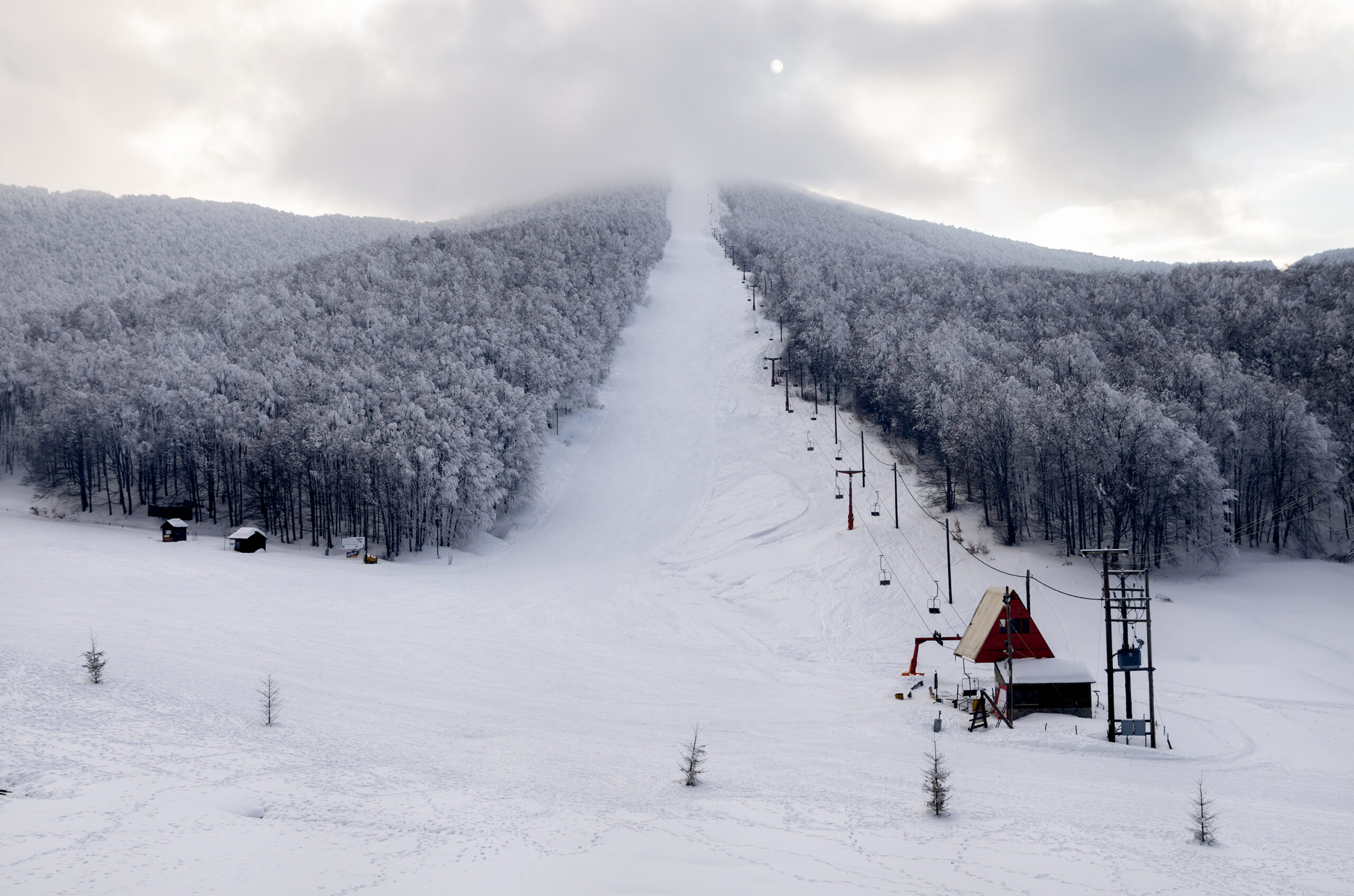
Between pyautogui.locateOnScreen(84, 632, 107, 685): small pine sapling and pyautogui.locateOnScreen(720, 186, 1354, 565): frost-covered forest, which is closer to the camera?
pyautogui.locateOnScreen(84, 632, 107, 685): small pine sapling

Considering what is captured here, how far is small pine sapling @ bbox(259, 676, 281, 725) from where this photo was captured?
21.8 metres

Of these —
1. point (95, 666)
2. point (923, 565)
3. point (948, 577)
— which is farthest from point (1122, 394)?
point (95, 666)

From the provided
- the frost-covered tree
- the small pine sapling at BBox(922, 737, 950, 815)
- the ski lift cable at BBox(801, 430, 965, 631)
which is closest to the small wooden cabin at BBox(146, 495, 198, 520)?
the frost-covered tree

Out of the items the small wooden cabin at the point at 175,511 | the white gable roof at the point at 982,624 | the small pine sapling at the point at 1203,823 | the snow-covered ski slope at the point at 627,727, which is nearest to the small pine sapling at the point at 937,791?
the snow-covered ski slope at the point at 627,727

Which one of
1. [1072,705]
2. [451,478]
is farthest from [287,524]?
[1072,705]

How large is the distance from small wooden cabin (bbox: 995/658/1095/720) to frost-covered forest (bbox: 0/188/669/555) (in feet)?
129

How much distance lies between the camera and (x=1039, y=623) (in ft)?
139

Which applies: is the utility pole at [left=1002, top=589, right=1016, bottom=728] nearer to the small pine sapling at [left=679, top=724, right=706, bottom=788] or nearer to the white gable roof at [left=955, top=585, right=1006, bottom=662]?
the white gable roof at [left=955, top=585, right=1006, bottom=662]

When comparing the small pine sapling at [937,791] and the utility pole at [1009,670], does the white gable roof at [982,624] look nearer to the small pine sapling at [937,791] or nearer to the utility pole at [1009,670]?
the utility pole at [1009,670]

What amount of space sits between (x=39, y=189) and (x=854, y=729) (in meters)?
237

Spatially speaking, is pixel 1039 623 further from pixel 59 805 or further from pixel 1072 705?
pixel 59 805

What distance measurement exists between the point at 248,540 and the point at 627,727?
39.8 meters

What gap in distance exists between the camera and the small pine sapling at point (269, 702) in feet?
71.6

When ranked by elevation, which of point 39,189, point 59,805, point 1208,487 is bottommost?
point 59,805
